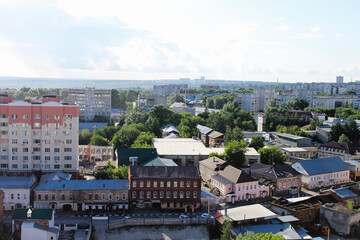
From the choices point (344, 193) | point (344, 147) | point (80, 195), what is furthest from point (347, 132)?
point (80, 195)

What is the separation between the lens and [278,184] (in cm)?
3117

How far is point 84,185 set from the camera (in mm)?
26234

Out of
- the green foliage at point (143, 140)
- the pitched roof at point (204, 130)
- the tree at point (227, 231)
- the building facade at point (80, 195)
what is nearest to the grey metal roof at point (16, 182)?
the building facade at point (80, 195)

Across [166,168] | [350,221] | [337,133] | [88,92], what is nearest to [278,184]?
[350,221]

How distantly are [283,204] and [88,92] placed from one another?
5364cm

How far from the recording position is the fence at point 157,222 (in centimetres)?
2355

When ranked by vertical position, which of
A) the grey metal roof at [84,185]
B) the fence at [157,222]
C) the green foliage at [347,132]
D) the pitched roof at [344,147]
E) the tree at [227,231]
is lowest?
the fence at [157,222]

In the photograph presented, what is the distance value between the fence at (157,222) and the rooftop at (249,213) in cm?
152

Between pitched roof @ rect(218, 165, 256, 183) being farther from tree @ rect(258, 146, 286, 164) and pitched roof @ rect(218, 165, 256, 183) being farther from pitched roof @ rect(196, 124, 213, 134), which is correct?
pitched roof @ rect(196, 124, 213, 134)

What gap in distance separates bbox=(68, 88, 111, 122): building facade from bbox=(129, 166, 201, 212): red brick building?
154 ft

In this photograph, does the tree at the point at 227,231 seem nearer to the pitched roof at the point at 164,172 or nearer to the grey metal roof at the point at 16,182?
the pitched roof at the point at 164,172

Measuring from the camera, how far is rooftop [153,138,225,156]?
125 ft

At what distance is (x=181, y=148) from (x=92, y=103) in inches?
1456

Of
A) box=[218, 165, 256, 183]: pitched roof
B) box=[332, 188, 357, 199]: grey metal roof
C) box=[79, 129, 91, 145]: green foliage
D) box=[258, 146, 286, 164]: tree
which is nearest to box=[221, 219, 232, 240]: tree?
box=[218, 165, 256, 183]: pitched roof
